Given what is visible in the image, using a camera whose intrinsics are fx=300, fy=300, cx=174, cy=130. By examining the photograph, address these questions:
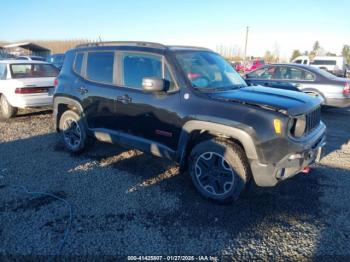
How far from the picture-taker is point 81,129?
5406 millimetres

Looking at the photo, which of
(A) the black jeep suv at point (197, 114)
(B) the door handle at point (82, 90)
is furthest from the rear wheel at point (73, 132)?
(B) the door handle at point (82, 90)

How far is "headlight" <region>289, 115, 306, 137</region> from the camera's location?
11.5 ft

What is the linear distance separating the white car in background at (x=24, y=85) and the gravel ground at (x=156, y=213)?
2.97 m

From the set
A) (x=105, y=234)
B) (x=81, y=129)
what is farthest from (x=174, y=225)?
(x=81, y=129)

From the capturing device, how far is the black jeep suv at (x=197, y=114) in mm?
3408

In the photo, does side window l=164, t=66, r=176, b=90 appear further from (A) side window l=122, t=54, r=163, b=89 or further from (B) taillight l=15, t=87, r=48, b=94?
(B) taillight l=15, t=87, r=48, b=94

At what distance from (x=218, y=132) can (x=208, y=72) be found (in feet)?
3.79

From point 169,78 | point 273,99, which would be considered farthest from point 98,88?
point 273,99

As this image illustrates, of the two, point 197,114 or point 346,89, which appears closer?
point 197,114

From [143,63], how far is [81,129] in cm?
187

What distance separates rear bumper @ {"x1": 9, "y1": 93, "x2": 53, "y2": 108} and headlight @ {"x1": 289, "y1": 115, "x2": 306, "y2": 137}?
22.3 ft

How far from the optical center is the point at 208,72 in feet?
14.4

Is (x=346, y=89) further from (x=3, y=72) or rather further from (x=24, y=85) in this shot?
(x=3, y=72)

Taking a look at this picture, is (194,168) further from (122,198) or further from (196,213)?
(122,198)
